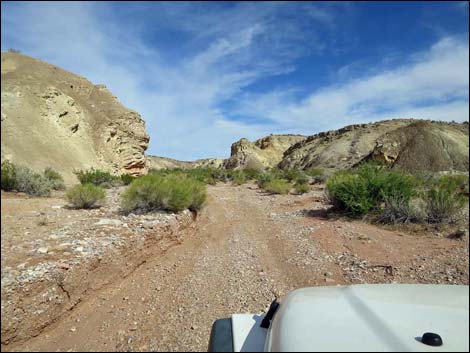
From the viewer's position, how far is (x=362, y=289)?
154 cm

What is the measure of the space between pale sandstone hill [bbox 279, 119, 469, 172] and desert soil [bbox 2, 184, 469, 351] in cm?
973

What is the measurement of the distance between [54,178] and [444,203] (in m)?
6.62

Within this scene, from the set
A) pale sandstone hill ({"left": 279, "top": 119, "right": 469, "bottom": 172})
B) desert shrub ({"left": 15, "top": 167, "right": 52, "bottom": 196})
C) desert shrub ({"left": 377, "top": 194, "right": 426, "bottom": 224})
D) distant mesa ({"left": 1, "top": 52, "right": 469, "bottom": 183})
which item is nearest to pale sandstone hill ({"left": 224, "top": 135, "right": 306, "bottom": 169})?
pale sandstone hill ({"left": 279, "top": 119, "right": 469, "bottom": 172})

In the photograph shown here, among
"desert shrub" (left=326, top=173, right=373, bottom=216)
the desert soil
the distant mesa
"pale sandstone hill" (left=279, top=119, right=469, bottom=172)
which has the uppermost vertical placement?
"pale sandstone hill" (left=279, top=119, right=469, bottom=172)

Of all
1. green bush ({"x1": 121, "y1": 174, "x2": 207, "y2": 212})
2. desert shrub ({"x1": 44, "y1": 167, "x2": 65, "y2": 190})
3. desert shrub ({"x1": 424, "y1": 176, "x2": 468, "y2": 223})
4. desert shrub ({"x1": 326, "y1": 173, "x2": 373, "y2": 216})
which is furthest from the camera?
desert shrub ({"x1": 326, "y1": 173, "x2": 373, "y2": 216})

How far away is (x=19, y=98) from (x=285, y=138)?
6951 cm

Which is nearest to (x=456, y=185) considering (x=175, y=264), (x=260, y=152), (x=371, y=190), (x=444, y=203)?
(x=444, y=203)

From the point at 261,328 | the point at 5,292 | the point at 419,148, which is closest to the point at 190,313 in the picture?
the point at 261,328

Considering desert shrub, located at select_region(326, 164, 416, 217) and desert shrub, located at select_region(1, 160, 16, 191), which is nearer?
desert shrub, located at select_region(1, 160, 16, 191)

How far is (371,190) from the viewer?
25.7 ft

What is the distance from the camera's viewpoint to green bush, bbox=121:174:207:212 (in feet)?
18.5

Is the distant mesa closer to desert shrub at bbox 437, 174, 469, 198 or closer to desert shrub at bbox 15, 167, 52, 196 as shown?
desert shrub at bbox 15, 167, 52, 196

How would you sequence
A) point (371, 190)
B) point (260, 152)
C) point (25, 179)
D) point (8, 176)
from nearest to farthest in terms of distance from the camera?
point (8, 176) → point (25, 179) → point (371, 190) → point (260, 152)

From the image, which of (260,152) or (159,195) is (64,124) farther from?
(260,152)
